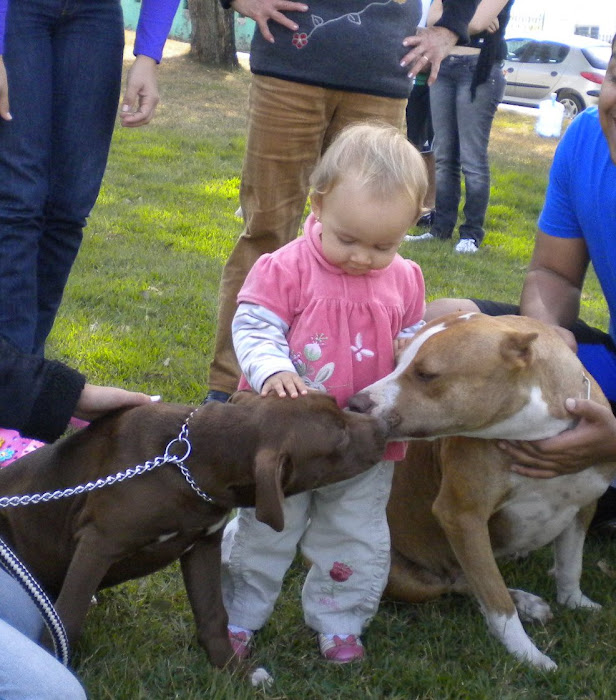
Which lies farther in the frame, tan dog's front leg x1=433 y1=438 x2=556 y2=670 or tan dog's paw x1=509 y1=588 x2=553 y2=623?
tan dog's paw x1=509 y1=588 x2=553 y2=623

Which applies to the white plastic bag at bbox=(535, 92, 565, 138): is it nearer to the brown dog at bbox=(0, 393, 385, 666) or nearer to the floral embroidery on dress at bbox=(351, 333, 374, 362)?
the floral embroidery on dress at bbox=(351, 333, 374, 362)

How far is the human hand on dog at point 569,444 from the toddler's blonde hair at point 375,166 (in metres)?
0.82

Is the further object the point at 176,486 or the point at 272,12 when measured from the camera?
the point at 272,12

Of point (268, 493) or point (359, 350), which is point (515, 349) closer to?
point (359, 350)

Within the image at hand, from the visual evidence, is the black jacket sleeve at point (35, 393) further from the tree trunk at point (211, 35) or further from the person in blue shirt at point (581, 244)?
the tree trunk at point (211, 35)

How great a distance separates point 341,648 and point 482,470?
73 centimetres

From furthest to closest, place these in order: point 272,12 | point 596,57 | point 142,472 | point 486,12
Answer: point 596,57 → point 486,12 → point 272,12 → point 142,472

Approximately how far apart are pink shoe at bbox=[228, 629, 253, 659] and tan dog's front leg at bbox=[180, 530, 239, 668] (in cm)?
13

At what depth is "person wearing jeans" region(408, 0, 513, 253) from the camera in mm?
8312

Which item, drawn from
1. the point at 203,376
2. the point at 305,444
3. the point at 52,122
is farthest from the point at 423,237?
the point at 305,444

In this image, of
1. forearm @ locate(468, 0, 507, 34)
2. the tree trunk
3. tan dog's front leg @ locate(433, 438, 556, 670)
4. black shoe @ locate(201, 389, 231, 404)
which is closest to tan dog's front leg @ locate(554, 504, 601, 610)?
tan dog's front leg @ locate(433, 438, 556, 670)

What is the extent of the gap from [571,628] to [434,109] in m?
6.26

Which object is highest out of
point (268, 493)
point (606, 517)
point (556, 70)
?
point (268, 493)

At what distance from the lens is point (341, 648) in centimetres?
317
